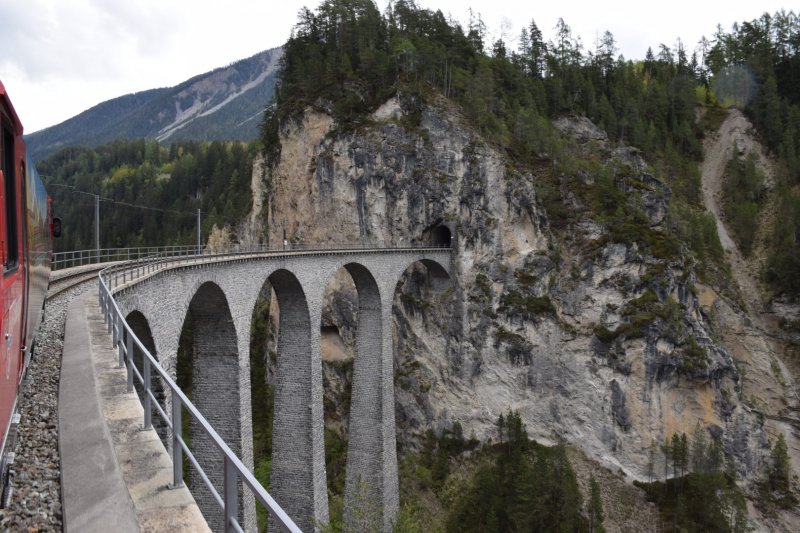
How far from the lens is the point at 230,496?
275 centimetres

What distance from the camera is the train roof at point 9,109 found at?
4984 mm

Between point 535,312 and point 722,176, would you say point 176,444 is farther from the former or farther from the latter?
point 722,176

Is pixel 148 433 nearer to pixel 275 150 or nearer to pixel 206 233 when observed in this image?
pixel 275 150

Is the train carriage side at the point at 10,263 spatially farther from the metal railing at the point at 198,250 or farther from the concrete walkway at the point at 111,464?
the metal railing at the point at 198,250

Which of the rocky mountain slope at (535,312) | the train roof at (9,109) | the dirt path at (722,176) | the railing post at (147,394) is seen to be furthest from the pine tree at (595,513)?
the train roof at (9,109)

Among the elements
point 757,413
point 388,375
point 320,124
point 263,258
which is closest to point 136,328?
point 263,258

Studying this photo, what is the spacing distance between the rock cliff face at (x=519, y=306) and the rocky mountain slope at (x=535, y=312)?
108 mm

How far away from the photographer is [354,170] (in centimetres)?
4428

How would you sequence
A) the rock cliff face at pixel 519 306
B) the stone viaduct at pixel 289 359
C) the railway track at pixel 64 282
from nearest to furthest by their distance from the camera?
the railway track at pixel 64 282 → the stone viaduct at pixel 289 359 → the rock cliff face at pixel 519 306

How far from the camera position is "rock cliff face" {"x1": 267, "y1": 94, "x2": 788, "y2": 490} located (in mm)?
38188

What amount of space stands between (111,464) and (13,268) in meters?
2.69

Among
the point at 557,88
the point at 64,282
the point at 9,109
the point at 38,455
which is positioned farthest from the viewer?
the point at 557,88

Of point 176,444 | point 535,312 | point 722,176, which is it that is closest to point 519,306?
point 535,312

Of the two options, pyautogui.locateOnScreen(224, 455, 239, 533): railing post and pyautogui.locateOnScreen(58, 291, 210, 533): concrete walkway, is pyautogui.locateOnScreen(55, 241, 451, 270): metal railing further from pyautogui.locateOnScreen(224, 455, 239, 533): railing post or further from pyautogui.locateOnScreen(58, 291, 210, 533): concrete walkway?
pyautogui.locateOnScreen(224, 455, 239, 533): railing post
